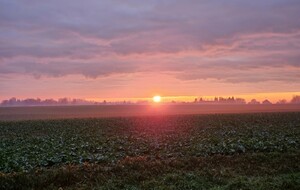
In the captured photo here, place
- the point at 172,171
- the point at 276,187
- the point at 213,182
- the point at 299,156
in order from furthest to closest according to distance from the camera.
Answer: the point at 299,156, the point at 172,171, the point at 213,182, the point at 276,187

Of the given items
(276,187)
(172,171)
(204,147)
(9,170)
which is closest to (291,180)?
(276,187)

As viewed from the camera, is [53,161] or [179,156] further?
[179,156]

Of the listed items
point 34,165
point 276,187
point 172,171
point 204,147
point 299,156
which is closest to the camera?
point 276,187

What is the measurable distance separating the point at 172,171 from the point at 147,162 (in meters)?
1.59

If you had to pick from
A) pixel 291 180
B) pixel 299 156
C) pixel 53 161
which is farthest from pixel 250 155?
pixel 53 161

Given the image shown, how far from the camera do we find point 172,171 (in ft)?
53.5

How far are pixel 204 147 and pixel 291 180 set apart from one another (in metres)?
8.79

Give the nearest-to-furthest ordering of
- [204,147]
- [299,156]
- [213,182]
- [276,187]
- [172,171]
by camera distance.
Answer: [276,187], [213,182], [172,171], [299,156], [204,147]

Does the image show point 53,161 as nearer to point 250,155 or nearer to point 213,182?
point 213,182

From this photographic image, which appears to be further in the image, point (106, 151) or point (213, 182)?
point (106, 151)

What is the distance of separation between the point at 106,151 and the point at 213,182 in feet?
32.4

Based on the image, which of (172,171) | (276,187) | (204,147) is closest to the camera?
(276,187)

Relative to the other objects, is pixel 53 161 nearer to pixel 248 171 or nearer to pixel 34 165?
pixel 34 165

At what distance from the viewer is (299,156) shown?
19.6 metres
